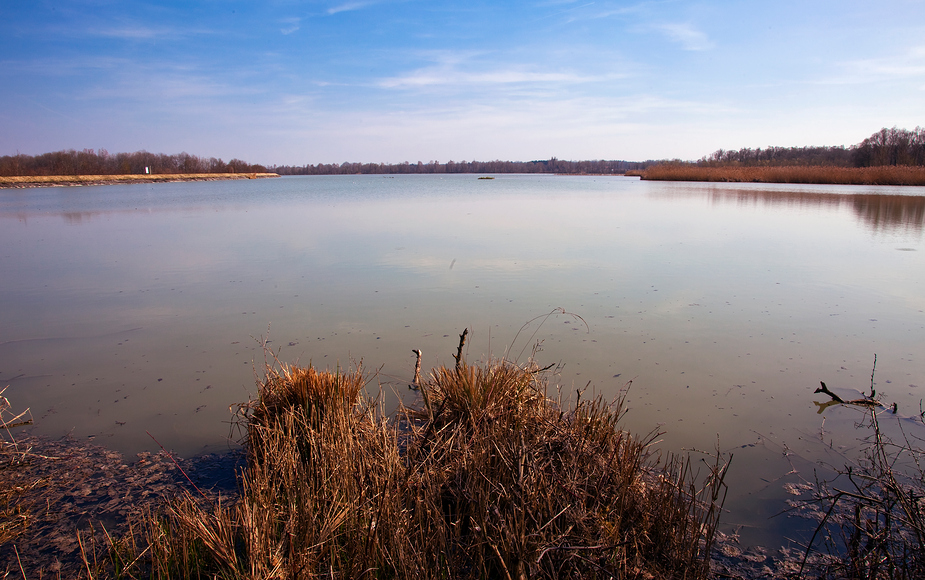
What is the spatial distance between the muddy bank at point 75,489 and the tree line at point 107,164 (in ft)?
190

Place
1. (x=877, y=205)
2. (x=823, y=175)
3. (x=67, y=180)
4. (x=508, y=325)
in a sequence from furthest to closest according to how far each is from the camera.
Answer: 1. (x=67, y=180)
2. (x=823, y=175)
3. (x=877, y=205)
4. (x=508, y=325)

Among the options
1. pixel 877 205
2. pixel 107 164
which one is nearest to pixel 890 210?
pixel 877 205

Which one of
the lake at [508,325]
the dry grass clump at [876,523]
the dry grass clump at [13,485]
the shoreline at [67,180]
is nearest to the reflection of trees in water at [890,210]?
the lake at [508,325]

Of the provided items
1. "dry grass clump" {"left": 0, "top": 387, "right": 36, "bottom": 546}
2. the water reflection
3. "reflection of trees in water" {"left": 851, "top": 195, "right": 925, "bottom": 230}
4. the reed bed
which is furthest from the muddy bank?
the reed bed

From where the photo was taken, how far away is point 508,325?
4652 mm

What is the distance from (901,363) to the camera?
12.7 feet

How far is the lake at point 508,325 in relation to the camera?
3092 mm

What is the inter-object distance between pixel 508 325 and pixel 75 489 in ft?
10.8

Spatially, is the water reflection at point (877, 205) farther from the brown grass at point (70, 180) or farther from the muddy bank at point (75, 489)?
the brown grass at point (70, 180)

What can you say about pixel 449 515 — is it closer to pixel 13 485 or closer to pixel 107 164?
pixel 13 485

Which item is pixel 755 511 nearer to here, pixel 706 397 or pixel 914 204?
pixel 706 397

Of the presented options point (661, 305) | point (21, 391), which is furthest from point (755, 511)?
point (21, 391)

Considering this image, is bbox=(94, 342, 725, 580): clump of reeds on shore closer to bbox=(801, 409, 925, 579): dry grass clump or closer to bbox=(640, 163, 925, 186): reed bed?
bbox=(801, 409, 925, 579): dry grass clump

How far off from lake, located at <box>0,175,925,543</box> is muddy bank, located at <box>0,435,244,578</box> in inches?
6.7
